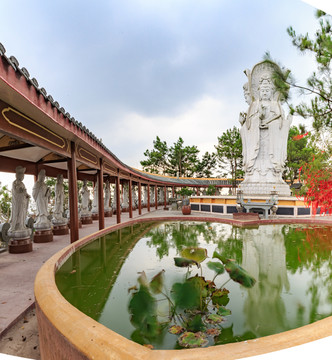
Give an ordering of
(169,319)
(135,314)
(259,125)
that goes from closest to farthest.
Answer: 1. (135,314)
2. (169,319)
3. (259,125)

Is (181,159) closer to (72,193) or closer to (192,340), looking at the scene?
(72,193)

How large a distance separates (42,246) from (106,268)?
2.97m

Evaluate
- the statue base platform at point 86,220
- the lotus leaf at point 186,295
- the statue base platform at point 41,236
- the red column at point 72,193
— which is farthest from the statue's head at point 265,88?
the lotus leaf at point 186,295

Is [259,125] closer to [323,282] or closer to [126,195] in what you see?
[126,195]

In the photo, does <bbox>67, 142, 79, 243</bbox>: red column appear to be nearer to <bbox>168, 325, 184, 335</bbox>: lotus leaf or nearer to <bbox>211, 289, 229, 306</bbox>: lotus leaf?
<bbox>211, 289, 229, 306</bbox>: lotus leaf

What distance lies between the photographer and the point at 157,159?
3941 centimetres

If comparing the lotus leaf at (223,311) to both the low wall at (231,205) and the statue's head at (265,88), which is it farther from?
the statue's head at (265,88)

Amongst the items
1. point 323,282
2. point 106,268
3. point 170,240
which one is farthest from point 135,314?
point 170,240

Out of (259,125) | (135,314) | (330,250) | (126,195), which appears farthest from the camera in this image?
(126,195)

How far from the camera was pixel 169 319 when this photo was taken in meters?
2.47

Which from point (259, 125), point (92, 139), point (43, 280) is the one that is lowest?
point (43, 280)

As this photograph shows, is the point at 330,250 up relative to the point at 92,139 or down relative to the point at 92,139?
down

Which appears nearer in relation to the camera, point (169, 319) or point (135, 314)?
point (135, 314)

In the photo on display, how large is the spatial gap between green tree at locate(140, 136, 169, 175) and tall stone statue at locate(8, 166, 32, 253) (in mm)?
32953
